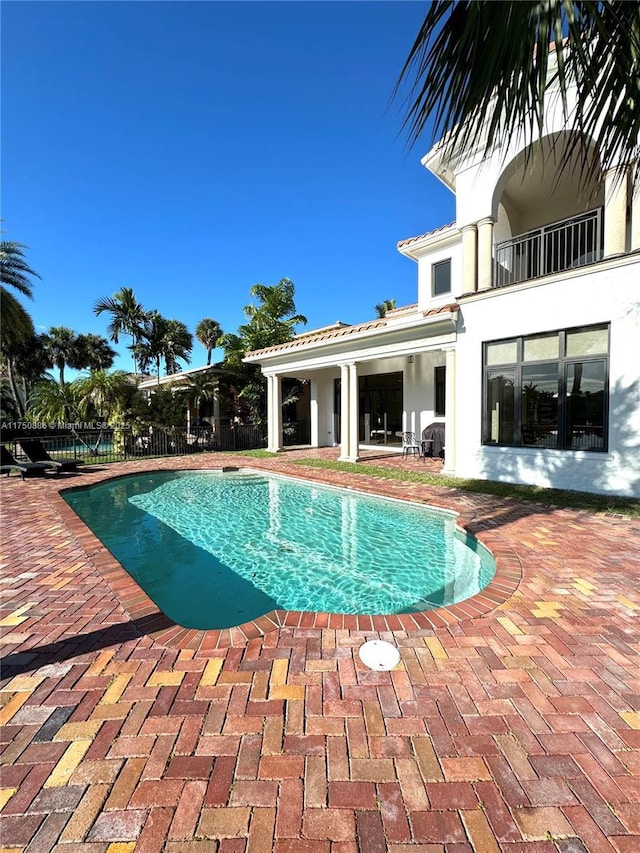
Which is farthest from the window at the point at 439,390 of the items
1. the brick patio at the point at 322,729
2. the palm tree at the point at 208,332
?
the palm tree at the point at 208,332

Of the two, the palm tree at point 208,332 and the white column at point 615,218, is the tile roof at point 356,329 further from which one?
the palm tree at point 208,332

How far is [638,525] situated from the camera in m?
6.05

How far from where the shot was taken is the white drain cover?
2771 mm

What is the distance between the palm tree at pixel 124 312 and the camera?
25500 millimetres

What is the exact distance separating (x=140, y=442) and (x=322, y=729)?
16931mm

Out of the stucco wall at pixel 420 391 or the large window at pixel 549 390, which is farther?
the stucco wall at pixel 420 391

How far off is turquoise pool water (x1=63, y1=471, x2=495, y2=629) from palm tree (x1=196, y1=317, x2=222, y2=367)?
3453 cm

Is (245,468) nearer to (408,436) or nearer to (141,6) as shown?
(408,436)

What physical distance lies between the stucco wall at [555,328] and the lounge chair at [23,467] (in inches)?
493

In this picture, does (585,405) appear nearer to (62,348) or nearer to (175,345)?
(175,345)

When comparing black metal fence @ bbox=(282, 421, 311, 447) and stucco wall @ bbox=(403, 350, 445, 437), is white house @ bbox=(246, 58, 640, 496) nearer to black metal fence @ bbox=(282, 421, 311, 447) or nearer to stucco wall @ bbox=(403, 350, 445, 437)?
stucco wall @ bbox=(403, 350, 445, 437)

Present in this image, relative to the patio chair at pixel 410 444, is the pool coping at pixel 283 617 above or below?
below

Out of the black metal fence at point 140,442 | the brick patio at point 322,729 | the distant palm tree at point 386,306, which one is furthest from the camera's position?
the distant palm tree at point 386,306

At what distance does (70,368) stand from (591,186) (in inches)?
2032
